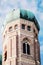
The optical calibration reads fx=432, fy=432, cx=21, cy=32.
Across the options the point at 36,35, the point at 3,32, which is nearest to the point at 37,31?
the point at 36,35

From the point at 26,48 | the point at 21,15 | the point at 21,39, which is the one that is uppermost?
the point at 21,15

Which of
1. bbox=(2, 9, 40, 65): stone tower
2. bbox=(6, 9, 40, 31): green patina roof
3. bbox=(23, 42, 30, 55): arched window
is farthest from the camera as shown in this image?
bbox=(6, 9, 40, 31): green patina roof

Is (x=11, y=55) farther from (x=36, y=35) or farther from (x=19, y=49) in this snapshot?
(x=36, y=35)

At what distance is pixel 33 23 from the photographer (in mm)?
81625

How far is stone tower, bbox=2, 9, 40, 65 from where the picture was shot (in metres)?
77.1

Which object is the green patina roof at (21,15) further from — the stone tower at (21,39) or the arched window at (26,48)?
the arched window at (26,48)

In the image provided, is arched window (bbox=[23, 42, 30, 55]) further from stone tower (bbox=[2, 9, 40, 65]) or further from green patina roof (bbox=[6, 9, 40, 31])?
green patina roof (bbox=[6, 9, 40, 31])

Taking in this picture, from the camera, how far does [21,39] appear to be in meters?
78.6

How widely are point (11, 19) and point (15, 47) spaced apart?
21.9 ft

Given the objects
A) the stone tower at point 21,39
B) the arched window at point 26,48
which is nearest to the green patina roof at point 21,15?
the stone tower at point 21,39

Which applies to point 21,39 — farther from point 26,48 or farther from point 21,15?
point 21,15

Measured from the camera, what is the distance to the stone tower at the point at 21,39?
7712 centimetres

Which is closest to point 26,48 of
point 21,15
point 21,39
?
point 21,39

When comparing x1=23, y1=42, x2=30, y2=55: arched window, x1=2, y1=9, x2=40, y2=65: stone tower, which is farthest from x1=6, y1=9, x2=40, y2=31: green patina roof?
x1=23, y1=42, x2=30, y2=55: arched window
